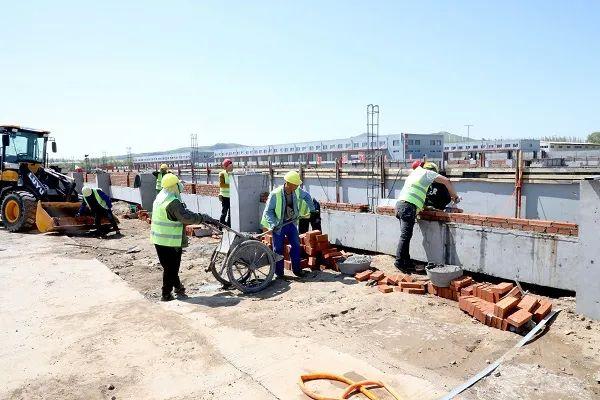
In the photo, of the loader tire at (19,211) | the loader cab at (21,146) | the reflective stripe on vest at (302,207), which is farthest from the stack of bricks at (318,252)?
the loader cab at (21,146)

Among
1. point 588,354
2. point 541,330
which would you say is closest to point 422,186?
point 541,330

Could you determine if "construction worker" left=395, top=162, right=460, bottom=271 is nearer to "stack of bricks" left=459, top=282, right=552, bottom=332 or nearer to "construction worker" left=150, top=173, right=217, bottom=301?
"stack of bricks" left=459, top=282, right=552, bottom=332

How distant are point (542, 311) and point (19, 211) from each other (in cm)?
1251

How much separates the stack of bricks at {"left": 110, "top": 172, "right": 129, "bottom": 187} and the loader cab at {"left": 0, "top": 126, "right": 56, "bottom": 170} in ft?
17.3

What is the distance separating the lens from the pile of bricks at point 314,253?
6.96 meters

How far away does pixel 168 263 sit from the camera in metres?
5.80

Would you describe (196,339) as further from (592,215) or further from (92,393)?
(592,215)

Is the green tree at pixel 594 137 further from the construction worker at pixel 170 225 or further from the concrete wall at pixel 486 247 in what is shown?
the construction worker at pixel 170 225

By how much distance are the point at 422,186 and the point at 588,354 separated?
9.88ft

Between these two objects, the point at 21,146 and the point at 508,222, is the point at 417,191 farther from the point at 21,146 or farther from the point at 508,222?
the point at 21,146

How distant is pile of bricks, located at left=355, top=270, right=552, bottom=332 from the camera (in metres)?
4.48

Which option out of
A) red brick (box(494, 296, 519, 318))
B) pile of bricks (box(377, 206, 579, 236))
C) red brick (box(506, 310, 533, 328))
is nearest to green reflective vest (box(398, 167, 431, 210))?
pile of bricks (box(377, 206, 579, 236))

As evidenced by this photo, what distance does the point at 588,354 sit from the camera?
3.88 meters

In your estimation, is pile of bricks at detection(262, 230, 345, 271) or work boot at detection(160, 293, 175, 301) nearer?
work boot at detection(160, 293, 175, 301)
